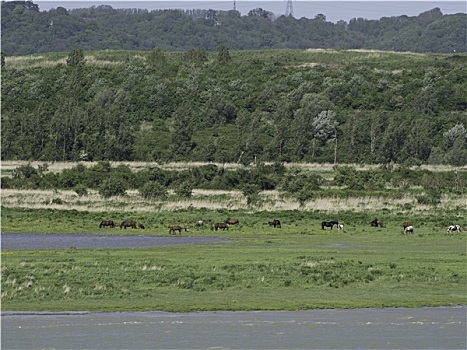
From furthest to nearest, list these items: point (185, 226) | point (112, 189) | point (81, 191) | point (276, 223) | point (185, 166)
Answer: point (185, 166)
point (81, 191)
point (112, 189)
point (276, 223)
point (185, 226)

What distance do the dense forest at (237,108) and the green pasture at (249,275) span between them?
154 ft

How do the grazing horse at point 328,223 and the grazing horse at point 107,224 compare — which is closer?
the grazing horse at point 328,223

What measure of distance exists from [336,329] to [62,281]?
814 centimetres

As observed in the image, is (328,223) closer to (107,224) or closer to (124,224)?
(124,224)

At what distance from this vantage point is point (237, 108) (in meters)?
105

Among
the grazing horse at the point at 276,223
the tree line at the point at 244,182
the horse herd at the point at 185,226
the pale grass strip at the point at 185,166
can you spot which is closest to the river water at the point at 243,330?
the horse herd at the point at 185,226

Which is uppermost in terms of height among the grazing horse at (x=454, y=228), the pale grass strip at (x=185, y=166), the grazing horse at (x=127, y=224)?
the grazing horse at (x=454, y=228)

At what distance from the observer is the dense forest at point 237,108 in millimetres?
87625

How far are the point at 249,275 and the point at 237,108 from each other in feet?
258

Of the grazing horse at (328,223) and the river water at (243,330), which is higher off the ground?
the river water at (243,330)

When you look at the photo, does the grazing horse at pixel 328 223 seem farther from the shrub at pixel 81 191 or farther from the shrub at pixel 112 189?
the shrub at pixel 81 191

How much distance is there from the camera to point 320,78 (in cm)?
11519

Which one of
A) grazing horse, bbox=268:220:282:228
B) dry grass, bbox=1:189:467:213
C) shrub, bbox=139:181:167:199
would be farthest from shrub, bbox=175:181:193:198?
grazing horse, bbox=268:220:282:228

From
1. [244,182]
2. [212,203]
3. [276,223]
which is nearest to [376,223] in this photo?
[276,223]
